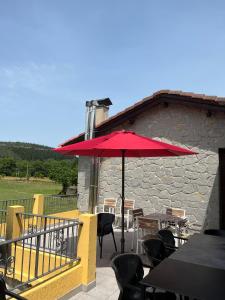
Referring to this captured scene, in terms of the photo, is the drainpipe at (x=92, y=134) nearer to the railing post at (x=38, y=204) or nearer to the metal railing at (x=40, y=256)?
the railing post at (x=38, y=204)

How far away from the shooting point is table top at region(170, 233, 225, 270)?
2.96 meters

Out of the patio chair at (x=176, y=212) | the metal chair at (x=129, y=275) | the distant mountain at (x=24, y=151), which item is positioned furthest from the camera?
the distant mountain at (x=24, y=151)

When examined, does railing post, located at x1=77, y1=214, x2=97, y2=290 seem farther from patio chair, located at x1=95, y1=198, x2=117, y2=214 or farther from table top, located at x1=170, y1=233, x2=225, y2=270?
patio chair, located at x1=95, y1=198, x2=117, y2=214

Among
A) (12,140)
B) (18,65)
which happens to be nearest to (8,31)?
(18,65)

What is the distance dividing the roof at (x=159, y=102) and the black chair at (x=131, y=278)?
577 centimetres

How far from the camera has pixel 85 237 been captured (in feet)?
14.1

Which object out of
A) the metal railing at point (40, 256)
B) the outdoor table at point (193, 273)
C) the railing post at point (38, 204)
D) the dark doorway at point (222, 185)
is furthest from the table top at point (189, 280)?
the railing post at point (38, 204)

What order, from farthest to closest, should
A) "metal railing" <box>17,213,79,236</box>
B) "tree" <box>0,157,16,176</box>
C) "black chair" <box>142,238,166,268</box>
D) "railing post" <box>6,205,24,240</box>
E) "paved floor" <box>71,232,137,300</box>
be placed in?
"tree" <box>0,157,16,176</box> < "railing post" <box>6,205,24,240</box> < "metal railing" <box>17,213,79,236</box> < "paved floor" <box>71,232,137,300</box> < "black chair" <box>142,238,166,268</box>

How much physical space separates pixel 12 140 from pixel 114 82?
94831mm

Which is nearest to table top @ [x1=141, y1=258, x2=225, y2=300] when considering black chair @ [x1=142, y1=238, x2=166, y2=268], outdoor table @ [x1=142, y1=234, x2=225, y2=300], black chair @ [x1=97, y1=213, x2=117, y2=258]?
outdoor table @ [x1=142, y1=234, x2=225, y2=300]

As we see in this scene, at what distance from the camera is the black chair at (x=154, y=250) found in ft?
10.8

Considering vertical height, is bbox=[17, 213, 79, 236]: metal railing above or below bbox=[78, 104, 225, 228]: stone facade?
below

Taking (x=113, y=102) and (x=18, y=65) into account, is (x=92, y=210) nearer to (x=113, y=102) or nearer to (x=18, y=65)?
(x=113, y=102)

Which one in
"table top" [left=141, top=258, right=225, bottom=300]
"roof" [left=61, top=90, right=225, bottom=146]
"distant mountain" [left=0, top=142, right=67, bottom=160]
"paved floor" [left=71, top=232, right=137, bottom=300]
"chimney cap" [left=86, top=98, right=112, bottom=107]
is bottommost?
"paved floor" [left=71, top=232, right=137, bottom=300]
